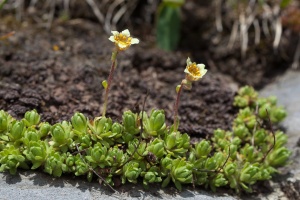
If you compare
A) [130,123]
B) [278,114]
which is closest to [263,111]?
[278,114]

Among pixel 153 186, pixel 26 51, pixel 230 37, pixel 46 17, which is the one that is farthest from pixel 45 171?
pixel 230 37

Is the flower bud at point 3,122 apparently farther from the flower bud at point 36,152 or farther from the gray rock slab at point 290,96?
the gray rock slab at point 290,96

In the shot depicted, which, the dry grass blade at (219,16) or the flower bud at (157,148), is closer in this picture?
the flower bud at (157,148)

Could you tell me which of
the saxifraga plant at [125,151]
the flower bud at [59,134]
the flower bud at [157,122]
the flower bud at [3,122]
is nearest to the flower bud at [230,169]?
the saxifraga plant at [125,151]

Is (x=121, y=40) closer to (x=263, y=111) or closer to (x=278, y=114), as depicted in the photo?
(x=263, y=111)

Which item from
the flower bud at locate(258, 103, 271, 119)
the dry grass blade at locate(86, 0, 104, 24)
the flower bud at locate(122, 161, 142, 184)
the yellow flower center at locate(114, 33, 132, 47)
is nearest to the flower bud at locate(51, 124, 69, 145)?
the flower bud at locate(122, 161, 142, 184)

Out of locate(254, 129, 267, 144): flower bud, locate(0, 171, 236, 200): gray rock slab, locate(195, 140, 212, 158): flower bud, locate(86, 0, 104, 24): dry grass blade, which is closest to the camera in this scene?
locate(0, 171, 236, 200): gray rock slab

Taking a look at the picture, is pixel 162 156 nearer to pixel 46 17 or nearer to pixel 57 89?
pixel 57 89

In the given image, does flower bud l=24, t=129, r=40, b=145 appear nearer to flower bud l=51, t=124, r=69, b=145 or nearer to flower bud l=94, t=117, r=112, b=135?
flower bud l=51, t=124, r=69, b=145

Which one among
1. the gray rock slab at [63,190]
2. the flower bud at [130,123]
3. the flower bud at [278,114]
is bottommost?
the gray rock slab at [63,190]
